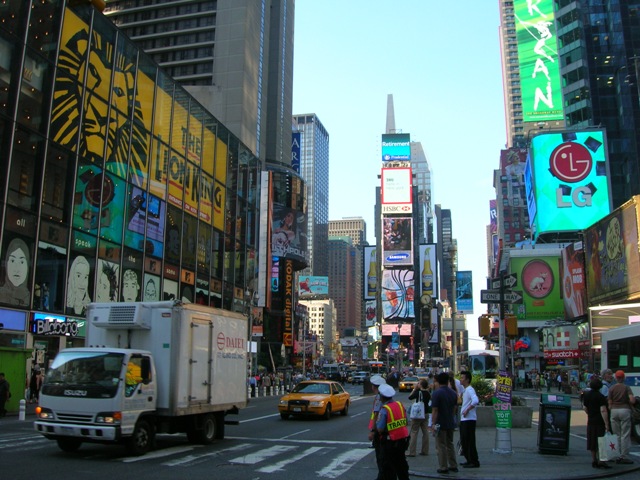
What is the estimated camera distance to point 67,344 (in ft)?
101

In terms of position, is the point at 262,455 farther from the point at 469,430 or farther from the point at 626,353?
the point at 626,353

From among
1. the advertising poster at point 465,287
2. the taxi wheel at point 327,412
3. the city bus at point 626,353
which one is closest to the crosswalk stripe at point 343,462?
the city bus at point 626,353

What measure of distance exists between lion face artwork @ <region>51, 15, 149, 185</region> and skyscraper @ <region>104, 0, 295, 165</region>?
49.6 m

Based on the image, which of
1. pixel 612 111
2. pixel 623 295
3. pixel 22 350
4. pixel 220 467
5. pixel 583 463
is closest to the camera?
pixel 220 467

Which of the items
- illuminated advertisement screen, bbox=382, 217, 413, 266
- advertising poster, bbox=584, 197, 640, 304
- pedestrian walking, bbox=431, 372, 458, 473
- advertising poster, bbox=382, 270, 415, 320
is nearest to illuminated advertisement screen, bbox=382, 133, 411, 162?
illuminated advertisement screen, bbox=382, 217, 413, 266

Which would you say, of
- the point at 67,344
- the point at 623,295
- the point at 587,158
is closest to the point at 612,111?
the point at 587,158

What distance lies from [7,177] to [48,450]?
17786mm

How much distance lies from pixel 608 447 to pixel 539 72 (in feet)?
342

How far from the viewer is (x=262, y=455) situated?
12.8 metres

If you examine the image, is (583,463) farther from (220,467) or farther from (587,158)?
(587,158)

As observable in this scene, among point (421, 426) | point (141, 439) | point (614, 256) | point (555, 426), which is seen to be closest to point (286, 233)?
point (614, 256)

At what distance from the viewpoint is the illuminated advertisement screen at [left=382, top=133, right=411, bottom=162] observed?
162m

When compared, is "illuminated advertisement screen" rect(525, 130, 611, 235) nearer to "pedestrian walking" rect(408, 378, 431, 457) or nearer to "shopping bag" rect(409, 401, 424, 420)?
"pedestrian walking" rect(408, 378, 431, 457)

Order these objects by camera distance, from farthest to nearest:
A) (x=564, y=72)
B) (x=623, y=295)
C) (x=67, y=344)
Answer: (x=564, y=72) < (x=623, y=295) < (x=67, y=344)
